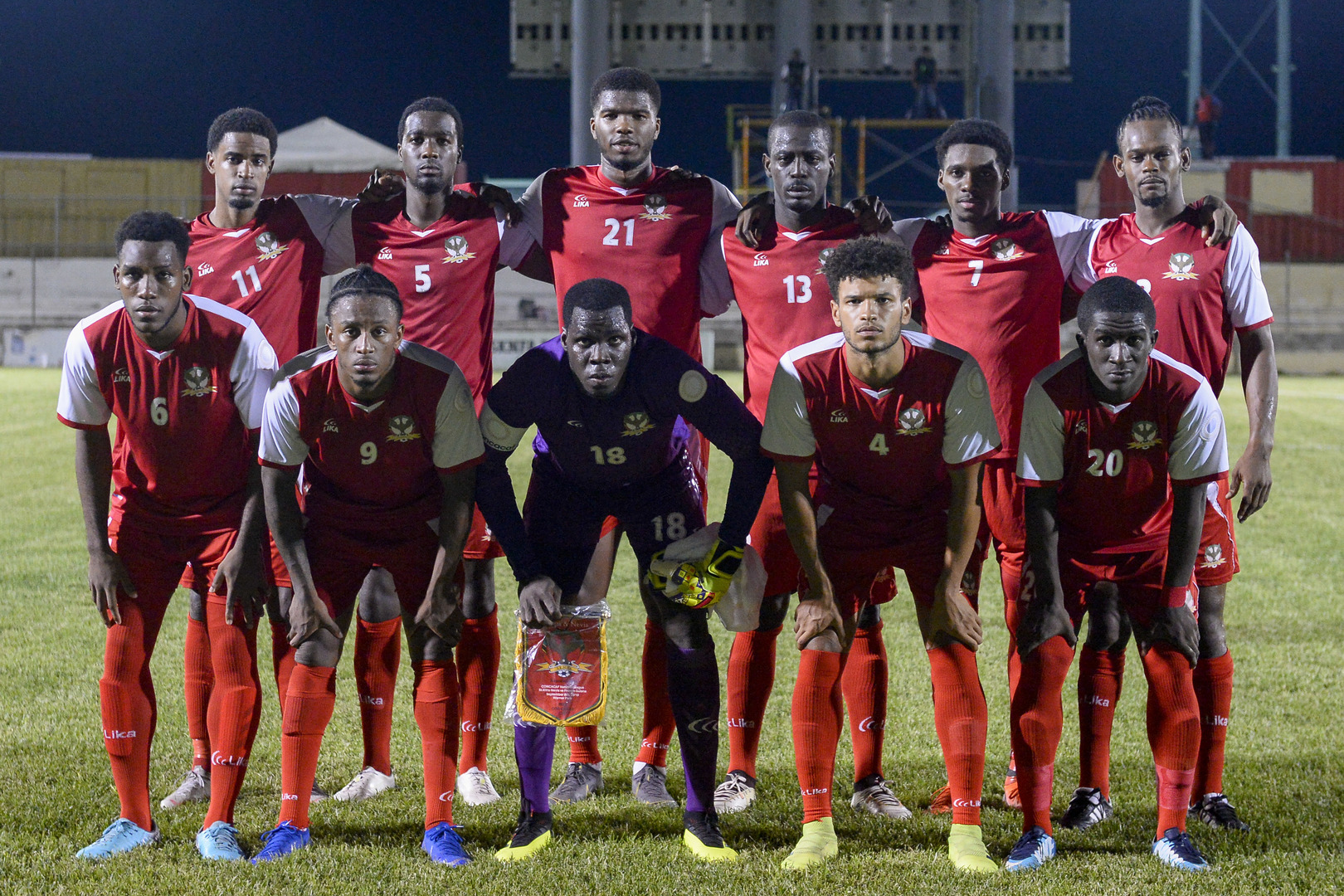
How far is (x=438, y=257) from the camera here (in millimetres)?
4547

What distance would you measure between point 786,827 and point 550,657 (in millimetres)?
927

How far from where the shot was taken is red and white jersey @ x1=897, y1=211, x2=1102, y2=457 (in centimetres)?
421

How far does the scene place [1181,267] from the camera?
414 centimetres

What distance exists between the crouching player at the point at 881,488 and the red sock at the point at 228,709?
5.19 ft

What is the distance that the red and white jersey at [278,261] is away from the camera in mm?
4395

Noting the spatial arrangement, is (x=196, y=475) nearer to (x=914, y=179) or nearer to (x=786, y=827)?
(x=786, y=827)

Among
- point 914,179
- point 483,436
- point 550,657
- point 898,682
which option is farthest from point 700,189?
point 914,179

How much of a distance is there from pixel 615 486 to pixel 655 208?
3.96ft

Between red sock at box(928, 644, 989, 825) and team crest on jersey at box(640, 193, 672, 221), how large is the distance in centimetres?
183

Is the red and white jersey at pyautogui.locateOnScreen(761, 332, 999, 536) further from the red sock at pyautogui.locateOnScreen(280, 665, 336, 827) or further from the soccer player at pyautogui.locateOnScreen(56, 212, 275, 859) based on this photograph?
the soccer player at pyautogui.locateOnScreen(56, 212, 275, 859)

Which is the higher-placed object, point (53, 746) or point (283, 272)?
point (283, 272)

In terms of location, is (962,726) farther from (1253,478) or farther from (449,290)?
(449,290)

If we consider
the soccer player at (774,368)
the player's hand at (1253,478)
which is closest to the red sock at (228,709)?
the soccer player at (774,368)

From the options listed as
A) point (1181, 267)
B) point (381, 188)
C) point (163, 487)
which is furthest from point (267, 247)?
point (1181, 267)
